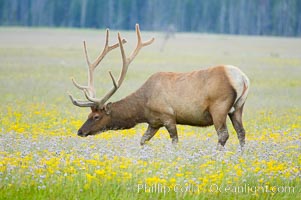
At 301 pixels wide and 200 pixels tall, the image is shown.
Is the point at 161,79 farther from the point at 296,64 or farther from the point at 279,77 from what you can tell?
the point at 296,64

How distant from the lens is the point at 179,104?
1137 cm

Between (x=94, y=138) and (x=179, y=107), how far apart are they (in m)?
1.55

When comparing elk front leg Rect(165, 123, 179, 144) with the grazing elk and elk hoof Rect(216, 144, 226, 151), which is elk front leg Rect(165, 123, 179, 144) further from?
elk hoof Rect(216, 144, 226, 151)

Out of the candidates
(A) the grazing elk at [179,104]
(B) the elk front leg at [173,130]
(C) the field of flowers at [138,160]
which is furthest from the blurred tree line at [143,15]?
(B) the elk front leg at [173,130]

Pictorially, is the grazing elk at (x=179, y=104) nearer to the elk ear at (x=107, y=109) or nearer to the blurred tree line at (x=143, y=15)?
the elk ear at (x=107, y=109)

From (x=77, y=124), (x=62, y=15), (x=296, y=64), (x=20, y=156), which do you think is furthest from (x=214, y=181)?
(x=62, y=15)

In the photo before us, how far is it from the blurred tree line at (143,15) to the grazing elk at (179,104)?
10217 cm

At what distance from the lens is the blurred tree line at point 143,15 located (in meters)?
114

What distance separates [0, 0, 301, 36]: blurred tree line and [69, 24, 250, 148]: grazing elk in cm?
10217

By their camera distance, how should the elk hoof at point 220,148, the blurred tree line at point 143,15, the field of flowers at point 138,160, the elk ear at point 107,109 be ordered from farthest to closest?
the blurred tree line at point 143,15, the elk ear at point 107,109, the elk hoof at point 220,148, the field of flowers at point 138,160

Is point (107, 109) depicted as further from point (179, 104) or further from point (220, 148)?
point (220, 148)

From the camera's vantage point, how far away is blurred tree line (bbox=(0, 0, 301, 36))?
375 feet

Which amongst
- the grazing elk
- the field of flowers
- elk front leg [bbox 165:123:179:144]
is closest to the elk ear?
the grazing elk

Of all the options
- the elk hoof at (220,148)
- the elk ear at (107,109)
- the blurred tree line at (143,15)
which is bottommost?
the blurred tree line at (143,15)
